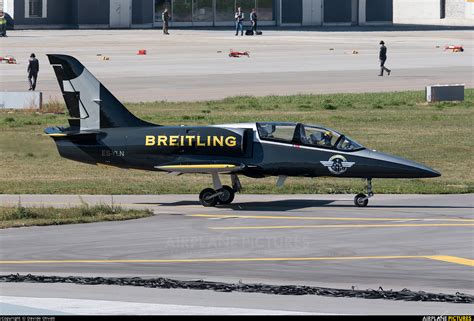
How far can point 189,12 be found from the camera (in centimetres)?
13012

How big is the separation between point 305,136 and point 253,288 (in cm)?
1227

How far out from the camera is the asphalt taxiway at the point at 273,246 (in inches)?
857

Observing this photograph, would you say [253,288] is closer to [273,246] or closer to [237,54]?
[273,246]

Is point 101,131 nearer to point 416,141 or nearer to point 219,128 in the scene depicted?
point 219,128

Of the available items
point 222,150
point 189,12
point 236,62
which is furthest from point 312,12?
point 222,150

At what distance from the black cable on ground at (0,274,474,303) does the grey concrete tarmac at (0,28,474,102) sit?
133 ft

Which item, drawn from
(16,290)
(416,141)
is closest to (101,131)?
(16,290)

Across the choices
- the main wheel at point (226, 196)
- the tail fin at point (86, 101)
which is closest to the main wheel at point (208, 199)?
the main wheel at point (226, 196)

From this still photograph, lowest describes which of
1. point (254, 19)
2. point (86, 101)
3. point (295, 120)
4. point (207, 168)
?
point (207, 168)

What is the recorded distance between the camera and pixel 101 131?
3291cm

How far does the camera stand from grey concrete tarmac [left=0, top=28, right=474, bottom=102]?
6953 centimetres

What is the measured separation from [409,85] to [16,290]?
5466 cm

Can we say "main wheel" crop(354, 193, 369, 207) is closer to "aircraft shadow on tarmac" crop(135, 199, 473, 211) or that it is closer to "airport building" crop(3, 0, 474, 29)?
"aircraft shadow on tarmac" crop(135, 199, 473, 211)

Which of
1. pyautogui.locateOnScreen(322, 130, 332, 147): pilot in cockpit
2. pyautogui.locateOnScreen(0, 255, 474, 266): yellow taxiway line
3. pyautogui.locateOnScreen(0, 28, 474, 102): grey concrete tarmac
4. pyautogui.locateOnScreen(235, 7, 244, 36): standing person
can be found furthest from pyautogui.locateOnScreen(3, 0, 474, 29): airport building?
pyautogui.locateOnScreen(0, 255, 474, 266): yellow taxiway line
